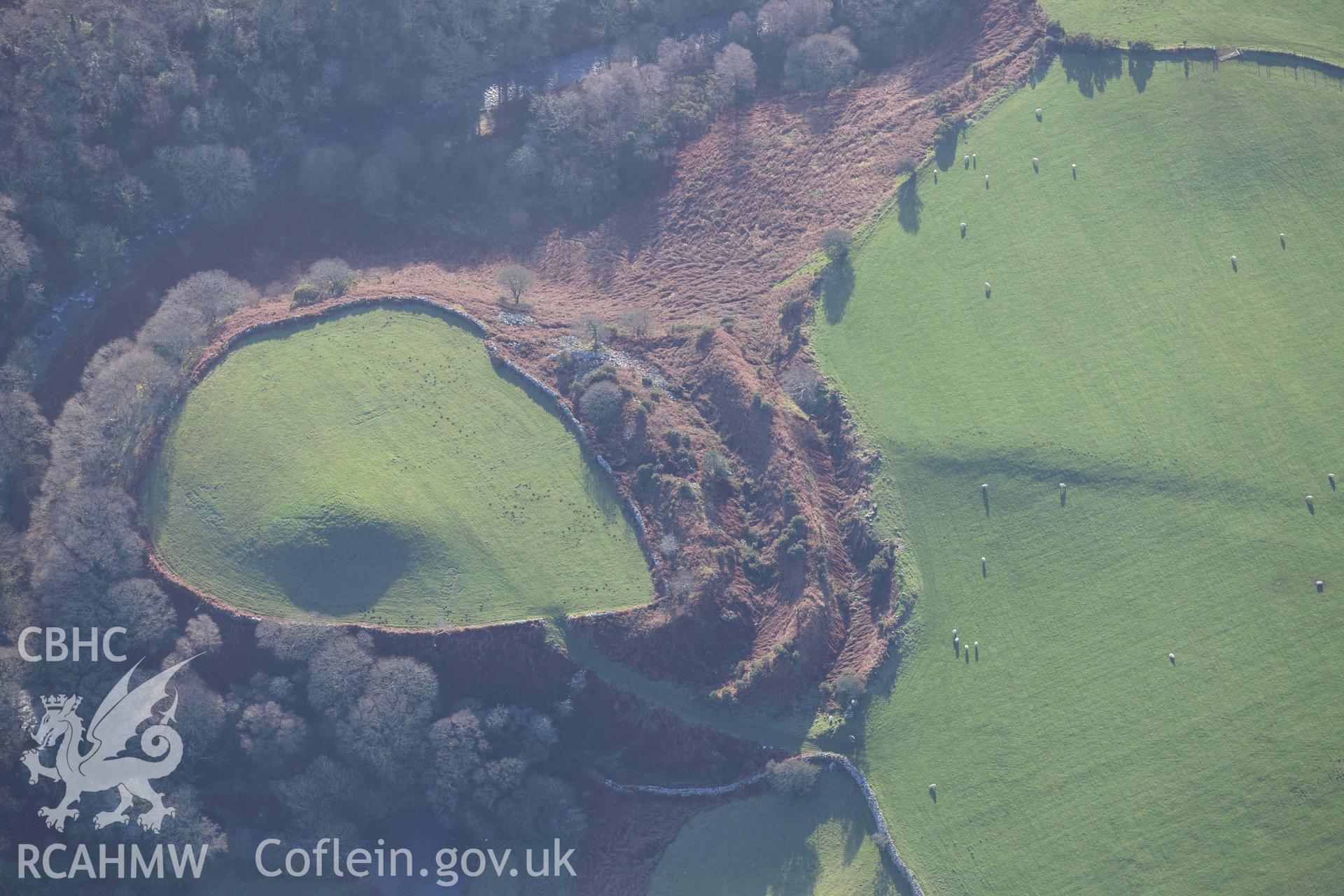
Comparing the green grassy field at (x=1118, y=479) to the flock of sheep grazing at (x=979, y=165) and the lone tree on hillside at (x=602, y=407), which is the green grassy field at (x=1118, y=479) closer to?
the flock of sheep grazing at (x=979, y=165)

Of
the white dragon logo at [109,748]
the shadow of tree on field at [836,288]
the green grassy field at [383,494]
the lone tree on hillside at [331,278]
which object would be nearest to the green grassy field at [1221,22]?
the shadow of tree on field at [836,288]

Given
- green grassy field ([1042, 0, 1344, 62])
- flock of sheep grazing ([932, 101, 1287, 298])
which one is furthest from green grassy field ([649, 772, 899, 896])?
green grassy field ([1042, 0, 1344, 62])

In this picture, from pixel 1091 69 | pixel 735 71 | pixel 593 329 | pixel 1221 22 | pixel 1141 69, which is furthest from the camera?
pixel 735 71

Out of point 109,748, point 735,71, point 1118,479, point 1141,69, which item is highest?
point 735,71

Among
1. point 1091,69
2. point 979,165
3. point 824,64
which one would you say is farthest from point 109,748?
point 1091,69

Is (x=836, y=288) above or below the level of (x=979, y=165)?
below

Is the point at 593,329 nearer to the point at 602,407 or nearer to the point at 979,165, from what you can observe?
the point at 602,407

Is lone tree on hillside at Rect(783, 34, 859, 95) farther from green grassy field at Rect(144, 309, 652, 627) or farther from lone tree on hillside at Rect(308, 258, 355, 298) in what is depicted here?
lone tree on hillside at Rect(308, 258, 355, 298)
